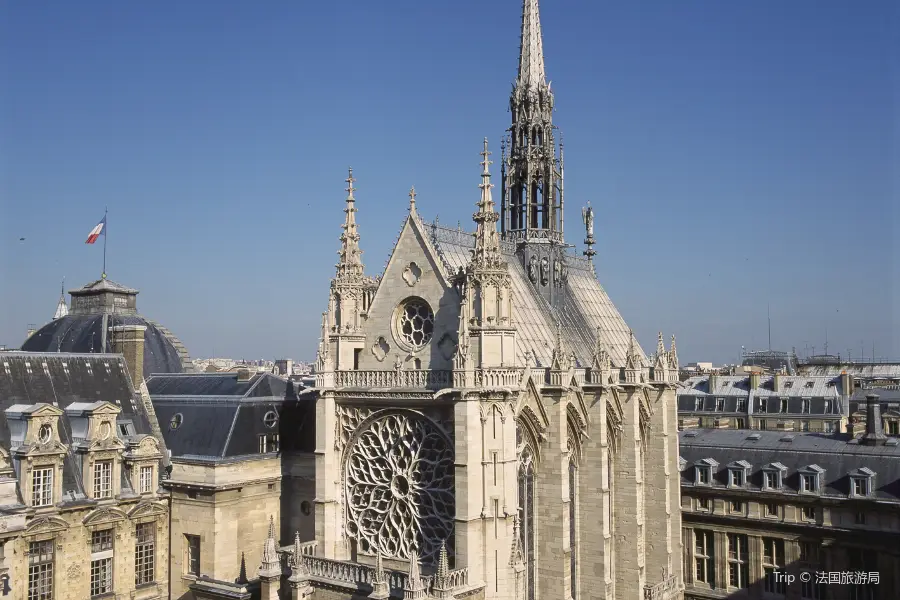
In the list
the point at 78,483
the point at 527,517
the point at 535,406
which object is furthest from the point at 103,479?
the point at 535,406

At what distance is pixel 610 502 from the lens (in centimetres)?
4475

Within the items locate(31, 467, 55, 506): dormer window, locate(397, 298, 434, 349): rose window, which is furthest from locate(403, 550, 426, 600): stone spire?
locate(31, 467, 55, 506): dormer window

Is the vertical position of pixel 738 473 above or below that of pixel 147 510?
below

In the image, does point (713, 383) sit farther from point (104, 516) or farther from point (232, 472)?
point (104, 516)

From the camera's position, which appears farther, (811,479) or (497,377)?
(811,479)

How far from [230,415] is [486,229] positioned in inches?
664

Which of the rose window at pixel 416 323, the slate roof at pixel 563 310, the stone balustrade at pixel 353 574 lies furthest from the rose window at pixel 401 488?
the slate roof at pixel 563 310

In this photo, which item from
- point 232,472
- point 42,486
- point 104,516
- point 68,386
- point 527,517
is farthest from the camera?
point 68,386

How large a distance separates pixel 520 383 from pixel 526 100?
19753mm

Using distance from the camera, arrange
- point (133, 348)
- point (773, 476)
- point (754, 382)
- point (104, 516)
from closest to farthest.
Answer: point (104, 516)
point (133, 348)
point (773, 476)
point (754, 382)

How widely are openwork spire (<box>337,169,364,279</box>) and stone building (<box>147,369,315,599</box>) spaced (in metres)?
9.33

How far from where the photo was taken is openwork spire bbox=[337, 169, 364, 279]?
39.6 metres

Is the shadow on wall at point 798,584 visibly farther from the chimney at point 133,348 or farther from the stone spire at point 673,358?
the chimney at point 133,348

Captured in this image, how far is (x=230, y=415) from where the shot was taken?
42.9 m
